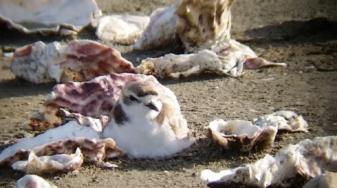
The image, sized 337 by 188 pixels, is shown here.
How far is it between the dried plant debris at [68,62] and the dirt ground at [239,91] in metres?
0.05

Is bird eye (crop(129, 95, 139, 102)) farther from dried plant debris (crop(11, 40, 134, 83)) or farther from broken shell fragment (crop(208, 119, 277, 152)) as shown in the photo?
dried plant debris (crop(11, 40, 134, 83))

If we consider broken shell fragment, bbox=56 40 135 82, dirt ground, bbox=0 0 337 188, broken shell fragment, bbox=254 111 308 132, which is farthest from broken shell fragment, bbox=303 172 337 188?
broken shell fragment, bbox=56 40 135 82

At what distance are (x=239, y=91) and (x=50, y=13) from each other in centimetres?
121

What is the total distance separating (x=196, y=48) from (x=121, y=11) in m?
0.80

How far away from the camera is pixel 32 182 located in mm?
1895

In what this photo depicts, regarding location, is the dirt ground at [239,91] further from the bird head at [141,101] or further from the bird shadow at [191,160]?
the bird head at [141,101]

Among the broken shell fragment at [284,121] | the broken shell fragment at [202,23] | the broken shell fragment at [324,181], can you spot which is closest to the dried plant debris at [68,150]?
the broken shell fragment at [284,121]

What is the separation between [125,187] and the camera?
1974 millimetres

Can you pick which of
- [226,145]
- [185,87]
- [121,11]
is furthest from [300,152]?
[121,11]

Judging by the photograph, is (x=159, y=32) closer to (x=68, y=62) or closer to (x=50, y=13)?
(x=68, y=62)

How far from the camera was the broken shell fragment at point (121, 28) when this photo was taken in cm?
344

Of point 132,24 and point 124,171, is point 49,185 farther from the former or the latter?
point 132,24

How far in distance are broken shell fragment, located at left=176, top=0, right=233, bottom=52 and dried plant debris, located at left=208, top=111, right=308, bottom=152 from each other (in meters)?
0.84

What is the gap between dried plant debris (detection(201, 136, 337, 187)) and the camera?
1.92 metres
